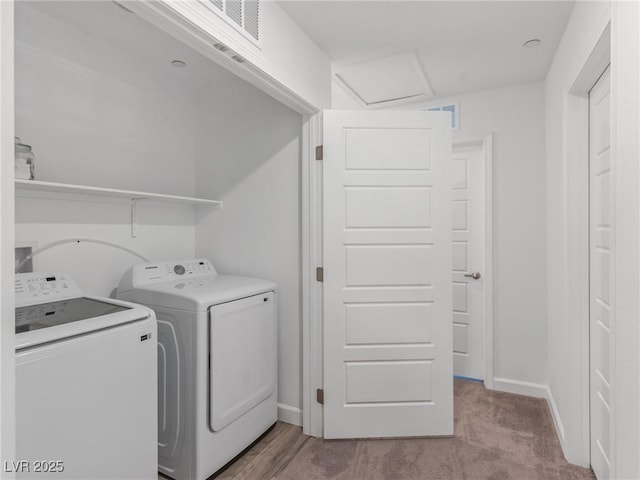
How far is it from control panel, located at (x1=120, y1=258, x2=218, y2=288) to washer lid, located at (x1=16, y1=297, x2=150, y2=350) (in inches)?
11.4

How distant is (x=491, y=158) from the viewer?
9.48ft

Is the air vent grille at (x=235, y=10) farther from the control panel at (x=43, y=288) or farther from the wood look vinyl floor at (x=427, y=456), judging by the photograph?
the wood look vinyl floor at (x=427, y=456)

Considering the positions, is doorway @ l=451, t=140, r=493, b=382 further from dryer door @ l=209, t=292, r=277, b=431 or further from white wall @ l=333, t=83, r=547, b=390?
dryer door @ l=209, t=292, r=277, b=431

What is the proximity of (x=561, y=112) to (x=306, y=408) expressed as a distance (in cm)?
240

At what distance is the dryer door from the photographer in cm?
187

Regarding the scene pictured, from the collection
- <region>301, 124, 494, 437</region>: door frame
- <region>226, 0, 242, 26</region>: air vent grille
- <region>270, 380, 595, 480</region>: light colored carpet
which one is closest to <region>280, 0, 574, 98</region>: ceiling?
<region>226, 0, 242, 26</region>: air vent grille

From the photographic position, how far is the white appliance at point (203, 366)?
182 centimetres

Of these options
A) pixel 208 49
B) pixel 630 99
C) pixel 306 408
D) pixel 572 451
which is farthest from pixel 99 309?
pixel 572 451

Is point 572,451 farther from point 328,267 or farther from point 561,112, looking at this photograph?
point 561,112

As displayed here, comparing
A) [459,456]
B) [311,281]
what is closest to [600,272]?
[459,456]

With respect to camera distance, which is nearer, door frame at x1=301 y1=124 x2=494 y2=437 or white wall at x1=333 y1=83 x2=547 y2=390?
door frame at x1=301 y1=124 x2=494 y2=437

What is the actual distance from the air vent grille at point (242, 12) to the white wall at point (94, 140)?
1117 millimetres

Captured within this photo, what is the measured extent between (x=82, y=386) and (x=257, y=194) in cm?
156

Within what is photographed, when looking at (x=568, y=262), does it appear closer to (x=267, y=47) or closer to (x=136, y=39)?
(x=267, y=47)
